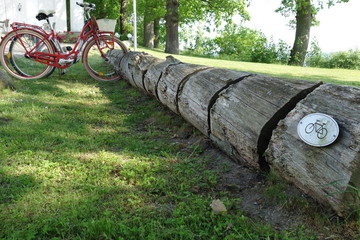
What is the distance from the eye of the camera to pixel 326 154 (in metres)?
1.92

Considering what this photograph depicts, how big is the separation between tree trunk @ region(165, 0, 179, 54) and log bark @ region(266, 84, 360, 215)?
17460mm

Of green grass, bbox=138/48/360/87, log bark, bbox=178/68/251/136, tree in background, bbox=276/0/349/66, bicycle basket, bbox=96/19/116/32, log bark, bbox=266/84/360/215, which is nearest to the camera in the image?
log bark, bbox=266/84/360/215

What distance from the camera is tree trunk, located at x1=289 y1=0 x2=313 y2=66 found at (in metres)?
18.8

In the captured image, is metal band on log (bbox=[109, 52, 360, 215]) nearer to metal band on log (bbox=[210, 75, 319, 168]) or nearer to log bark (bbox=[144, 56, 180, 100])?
metal band on log (bbox=[210, 75, 319, 168])

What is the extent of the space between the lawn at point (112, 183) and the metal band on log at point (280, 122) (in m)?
0.21

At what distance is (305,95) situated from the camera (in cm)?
238

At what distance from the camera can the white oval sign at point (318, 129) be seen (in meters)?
1.89

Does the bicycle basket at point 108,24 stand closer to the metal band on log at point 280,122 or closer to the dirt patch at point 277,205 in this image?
the metal band on log at point 280,122

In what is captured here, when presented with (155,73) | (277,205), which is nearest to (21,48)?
(155,73)

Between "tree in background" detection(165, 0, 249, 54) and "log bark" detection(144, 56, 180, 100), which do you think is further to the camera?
"tree in background" detection(165, 0, 249, 54)

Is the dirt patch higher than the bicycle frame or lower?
lower

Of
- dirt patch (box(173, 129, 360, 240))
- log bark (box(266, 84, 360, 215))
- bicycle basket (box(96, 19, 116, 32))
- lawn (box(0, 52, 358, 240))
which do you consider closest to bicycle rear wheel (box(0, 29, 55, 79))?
lawn (box(0, 52, 358, 240))

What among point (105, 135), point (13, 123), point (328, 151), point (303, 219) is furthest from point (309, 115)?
point (13, 123)

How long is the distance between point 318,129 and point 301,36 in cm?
1929
